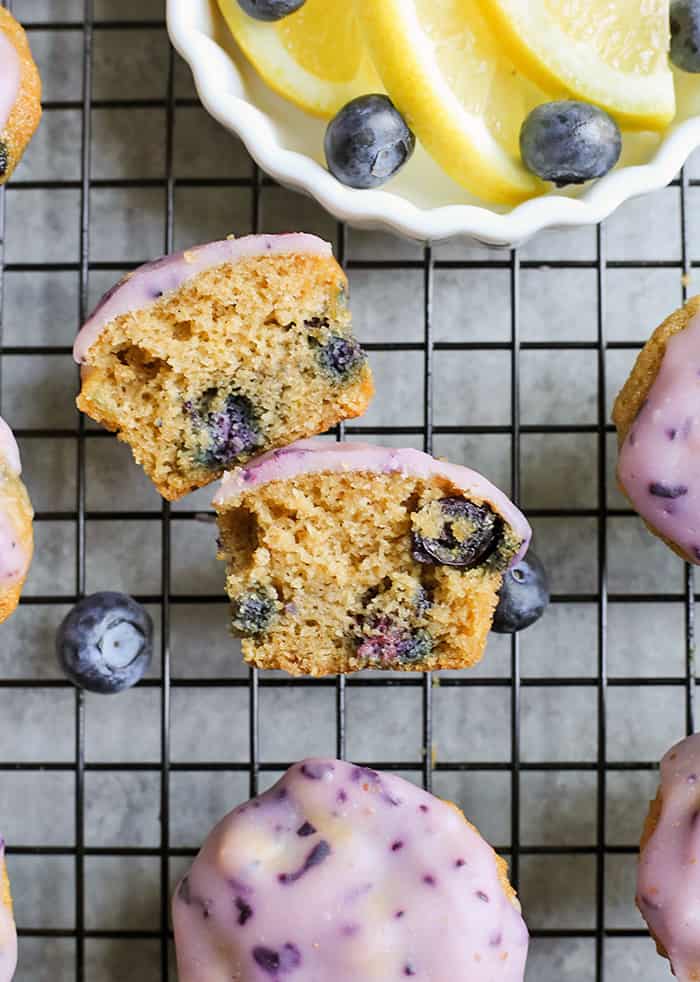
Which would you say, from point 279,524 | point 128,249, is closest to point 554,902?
point 279,524

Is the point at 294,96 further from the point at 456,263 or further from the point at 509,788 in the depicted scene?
the point at 509,788

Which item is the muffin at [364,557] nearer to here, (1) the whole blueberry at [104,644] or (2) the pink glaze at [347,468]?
(2) the pink glaze at [347,468]

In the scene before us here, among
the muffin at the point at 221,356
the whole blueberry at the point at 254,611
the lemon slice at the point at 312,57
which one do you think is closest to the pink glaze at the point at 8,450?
the muffin at the point at 221,356

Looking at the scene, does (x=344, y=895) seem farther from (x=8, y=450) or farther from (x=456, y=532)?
(x=8, y=450)

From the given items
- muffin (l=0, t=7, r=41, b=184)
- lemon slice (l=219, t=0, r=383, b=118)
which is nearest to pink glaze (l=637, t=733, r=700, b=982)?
lemon slice (l=219, t=0, r=383, b=118)

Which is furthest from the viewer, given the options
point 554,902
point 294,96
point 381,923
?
point 554,902

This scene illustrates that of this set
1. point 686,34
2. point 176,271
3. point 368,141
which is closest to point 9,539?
point 176,271
